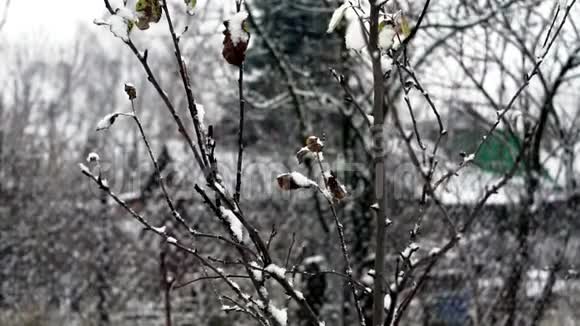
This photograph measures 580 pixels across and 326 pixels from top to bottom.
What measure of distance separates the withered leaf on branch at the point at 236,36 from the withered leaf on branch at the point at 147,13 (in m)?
0.13

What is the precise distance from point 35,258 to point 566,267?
5.12 meters

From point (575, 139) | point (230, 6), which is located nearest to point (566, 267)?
point (575, 139)

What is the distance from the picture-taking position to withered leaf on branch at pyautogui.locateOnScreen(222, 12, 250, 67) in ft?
3.39

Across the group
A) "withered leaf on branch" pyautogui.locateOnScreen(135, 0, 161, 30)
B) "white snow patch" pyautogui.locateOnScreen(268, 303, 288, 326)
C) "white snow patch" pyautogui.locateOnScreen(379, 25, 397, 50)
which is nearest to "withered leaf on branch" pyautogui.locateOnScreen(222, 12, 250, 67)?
"withered leaf on branch" pyautogui.locateOnScreen(135, 0, 161, 30)

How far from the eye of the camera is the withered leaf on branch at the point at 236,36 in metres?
1.03

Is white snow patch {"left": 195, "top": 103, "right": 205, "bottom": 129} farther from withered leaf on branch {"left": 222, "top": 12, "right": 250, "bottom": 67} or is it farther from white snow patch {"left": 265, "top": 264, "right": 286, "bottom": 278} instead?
white snow patch {"left": 265, "top": 264, "right": 286, "bottom": 278}

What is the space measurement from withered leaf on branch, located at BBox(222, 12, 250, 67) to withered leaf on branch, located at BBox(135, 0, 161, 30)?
5.0 inches

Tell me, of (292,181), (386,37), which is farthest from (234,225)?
(386,37)

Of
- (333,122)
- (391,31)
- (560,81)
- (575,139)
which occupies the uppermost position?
(333,122)

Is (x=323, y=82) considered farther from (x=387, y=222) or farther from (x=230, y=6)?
(x=387, y=222)

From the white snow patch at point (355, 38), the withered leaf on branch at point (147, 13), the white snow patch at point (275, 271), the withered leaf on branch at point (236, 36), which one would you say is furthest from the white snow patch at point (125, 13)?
the white snow patch at point (275, 271)

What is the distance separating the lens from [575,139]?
383cm

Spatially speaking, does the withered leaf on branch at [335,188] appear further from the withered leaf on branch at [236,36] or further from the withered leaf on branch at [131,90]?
the withered leaf on branch at [131,90]

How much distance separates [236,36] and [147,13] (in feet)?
0.55
